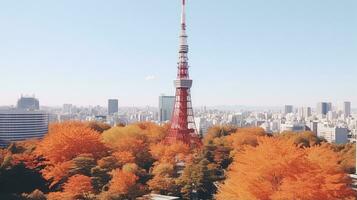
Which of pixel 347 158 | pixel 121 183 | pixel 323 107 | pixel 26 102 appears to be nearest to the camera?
pixel 121 183

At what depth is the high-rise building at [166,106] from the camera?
13673 centimetres

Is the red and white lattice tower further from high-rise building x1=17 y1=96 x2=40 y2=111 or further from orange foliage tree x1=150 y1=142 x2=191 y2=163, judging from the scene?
high-rise building x1=17 y1=96 x2=40 y2=111

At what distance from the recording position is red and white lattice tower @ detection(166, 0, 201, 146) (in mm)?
33750

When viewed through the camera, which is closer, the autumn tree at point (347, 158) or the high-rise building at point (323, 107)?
the autumn tree at point (347, 158)

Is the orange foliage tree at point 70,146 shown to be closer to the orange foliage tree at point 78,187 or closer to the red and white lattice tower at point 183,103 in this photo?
the orange foliage tree at point 78,187

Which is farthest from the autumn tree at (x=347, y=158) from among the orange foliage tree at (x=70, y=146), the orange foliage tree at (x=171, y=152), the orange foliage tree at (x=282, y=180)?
the orange foliage tree at (x=70, y=146)

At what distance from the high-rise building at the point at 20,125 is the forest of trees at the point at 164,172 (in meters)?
26.8

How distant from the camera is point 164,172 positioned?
22.6 meters

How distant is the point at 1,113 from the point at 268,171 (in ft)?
140

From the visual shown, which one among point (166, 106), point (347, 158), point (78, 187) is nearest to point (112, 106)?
point (166, 106)

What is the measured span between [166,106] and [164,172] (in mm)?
124098

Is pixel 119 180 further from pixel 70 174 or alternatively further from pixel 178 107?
pixel 178 107

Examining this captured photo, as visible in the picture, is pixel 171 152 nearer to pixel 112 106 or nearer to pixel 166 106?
pixel 166 106

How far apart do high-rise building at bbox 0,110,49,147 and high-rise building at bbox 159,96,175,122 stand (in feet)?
269
